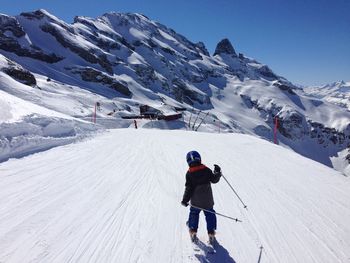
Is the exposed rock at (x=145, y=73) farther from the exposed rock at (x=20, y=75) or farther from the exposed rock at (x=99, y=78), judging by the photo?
the exposed rock at (x=20, y=75)

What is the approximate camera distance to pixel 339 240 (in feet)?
22.5

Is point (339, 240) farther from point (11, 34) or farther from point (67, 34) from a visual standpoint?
point (67, 34)

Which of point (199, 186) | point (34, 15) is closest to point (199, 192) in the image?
point (199, 186)

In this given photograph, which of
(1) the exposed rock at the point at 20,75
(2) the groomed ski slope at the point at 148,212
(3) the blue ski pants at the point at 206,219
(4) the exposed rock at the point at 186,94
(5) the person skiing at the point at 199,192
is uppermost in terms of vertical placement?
(5) the person skiing at the point at 199,192

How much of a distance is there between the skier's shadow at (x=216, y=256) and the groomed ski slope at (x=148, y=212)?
0.06ft

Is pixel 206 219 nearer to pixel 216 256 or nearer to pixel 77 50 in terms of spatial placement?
pixel 216 256

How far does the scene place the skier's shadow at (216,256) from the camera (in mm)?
5898

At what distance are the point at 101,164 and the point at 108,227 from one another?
5792 millimetres

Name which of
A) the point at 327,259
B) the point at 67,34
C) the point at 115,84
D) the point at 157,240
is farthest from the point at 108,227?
the point at 67,34

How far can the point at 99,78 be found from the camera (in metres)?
115

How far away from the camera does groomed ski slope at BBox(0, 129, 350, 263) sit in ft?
19.8

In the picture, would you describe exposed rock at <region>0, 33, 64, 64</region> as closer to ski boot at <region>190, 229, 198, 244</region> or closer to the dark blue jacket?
the dark blue jacket

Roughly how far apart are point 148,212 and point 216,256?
2.34 meters

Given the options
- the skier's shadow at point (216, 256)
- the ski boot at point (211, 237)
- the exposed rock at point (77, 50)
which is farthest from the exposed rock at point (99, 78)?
the skier's shadow at point (216, 256)
